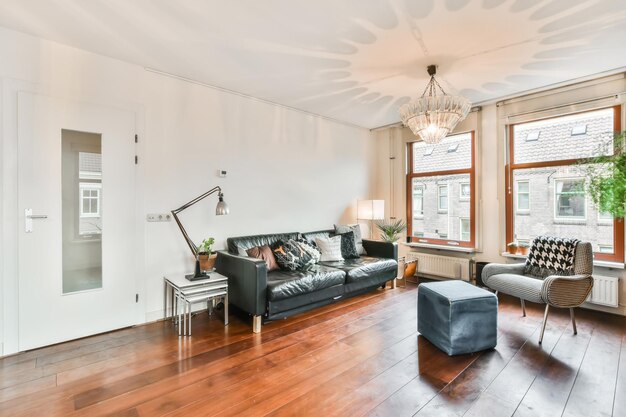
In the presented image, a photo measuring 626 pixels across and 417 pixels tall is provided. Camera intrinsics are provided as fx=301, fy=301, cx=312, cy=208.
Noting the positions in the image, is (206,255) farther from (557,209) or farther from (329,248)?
(557,209)

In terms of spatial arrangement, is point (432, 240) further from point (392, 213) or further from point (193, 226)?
point (193, 226)

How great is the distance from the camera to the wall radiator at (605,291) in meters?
3.39

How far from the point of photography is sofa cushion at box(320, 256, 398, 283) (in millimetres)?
3826

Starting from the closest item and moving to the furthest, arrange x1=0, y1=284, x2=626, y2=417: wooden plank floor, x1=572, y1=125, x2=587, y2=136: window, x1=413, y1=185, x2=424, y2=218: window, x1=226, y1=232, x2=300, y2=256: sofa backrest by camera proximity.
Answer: x1=0, y1=284, x2=626, y2=417: wooden plank floor
x1=226, y1=232, x2=300, y2=256: sofa backrest
x1=572, y1=125, x2=587, y2=136: window
x1=413, y1=185, x2=424, y2=218: window

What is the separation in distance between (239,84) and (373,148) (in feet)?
10.1

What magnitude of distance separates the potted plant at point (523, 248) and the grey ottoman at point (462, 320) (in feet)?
6.44

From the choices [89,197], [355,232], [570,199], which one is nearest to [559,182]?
[570,199]

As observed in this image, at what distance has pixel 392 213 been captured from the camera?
560 cm

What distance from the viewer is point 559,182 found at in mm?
3885

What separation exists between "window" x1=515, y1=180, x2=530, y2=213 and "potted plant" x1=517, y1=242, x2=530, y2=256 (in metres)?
0.45

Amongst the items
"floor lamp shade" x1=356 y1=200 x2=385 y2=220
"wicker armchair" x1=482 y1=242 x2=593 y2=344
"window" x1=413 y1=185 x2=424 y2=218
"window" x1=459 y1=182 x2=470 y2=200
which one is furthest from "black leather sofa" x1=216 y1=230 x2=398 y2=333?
"window" x1=459 y1=182 x2=470 y2=200

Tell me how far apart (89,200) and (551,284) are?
4396 mm

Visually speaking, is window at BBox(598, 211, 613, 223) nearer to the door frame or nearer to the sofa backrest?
the sofa backrest

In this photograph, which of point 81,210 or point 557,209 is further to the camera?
point 557,209
